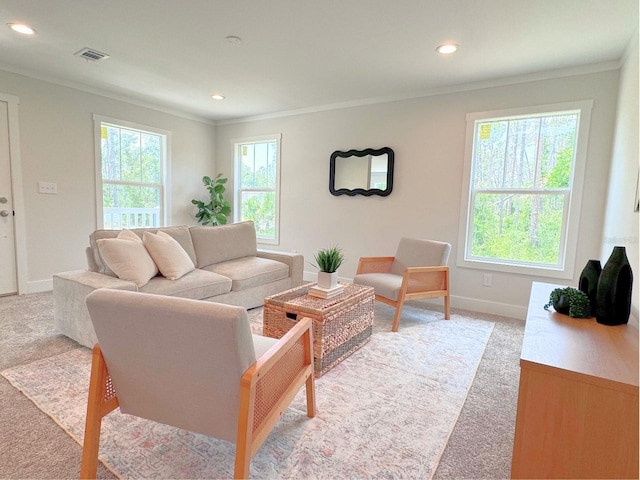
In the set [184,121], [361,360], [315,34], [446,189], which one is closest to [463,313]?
[446,189]

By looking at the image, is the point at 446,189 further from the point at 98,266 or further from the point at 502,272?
the point at 98,266

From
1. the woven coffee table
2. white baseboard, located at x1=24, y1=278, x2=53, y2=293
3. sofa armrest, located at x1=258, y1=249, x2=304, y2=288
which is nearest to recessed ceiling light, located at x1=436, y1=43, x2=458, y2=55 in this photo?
the woven coffee table

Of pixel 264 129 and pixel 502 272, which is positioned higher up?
pixel 264 129

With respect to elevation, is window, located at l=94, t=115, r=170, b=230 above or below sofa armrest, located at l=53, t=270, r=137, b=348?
above

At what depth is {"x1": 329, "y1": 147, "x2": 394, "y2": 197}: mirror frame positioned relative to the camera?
4.08 metres

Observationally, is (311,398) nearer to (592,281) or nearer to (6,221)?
(592,281)

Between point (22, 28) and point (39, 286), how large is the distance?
2602 millimetres

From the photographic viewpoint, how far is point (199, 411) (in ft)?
3.99

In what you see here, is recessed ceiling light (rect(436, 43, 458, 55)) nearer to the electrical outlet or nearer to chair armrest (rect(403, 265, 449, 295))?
chair armrest (rect(403, 265, 449, 295))

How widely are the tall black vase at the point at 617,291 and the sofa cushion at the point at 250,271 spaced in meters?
2.59

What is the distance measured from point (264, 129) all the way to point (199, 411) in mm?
4504

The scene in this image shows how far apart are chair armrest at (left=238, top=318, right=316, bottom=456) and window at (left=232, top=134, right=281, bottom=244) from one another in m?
3.63

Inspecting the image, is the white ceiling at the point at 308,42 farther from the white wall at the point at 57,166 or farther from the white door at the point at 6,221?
the white door at the point at 6,221

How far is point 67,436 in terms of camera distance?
155 cm
